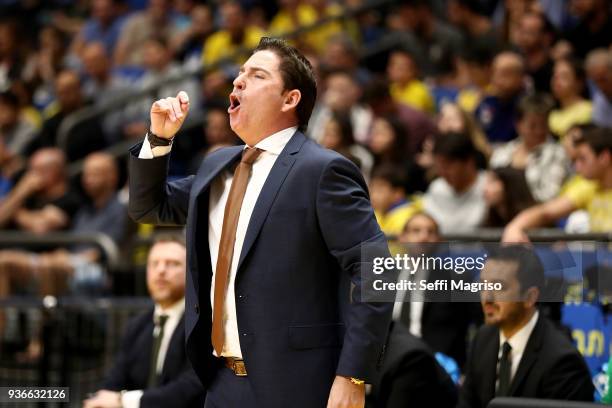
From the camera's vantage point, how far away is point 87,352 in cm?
752

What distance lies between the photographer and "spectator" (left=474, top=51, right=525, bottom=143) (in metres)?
9.35

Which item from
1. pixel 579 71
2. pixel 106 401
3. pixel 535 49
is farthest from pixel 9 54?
pixel 106 401

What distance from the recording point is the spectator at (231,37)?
12.0 meters

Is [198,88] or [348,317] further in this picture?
[198,88]

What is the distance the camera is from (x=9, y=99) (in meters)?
11.8

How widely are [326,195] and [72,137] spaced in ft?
25.8

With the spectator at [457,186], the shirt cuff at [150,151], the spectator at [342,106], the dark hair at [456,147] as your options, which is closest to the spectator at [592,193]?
the spectator at [457,186]

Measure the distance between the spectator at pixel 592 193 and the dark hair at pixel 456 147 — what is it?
0.97 metres

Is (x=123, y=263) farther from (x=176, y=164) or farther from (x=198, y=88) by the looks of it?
(x=198, y=88)

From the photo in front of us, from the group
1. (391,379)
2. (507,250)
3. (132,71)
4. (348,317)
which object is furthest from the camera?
(132,71)

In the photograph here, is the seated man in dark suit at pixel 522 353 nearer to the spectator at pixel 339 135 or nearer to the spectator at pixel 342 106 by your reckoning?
the spectator at pixel 339 135

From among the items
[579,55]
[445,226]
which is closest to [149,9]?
[579,55]

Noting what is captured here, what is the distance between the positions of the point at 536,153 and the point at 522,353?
3380mm

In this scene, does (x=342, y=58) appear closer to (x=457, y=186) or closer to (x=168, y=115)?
(x=457, y=186)
